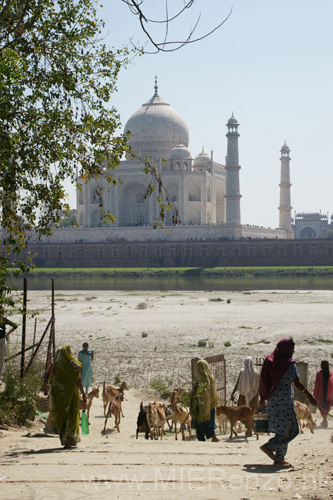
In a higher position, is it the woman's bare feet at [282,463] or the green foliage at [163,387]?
the woman's bare feet at [282,463]

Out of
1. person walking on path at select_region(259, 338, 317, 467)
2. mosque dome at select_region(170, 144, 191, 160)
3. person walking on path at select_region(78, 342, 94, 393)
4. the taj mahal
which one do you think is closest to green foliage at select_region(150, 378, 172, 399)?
person walking on path at select_region(78, 342, 94, 393)

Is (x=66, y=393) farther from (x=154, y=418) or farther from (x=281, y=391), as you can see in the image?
(x=281, y=391)

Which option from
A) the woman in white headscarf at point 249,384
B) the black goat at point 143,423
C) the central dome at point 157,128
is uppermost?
the central dome at point 157,128

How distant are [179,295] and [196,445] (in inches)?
888

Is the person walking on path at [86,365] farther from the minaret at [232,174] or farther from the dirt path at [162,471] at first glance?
the minaret at [232,174]

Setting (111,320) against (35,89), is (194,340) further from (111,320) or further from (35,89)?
(35,89)

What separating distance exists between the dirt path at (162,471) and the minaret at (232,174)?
4060 centimetres

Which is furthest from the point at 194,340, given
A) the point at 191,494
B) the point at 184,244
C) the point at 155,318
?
the point at 184,244

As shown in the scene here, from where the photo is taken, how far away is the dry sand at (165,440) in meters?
4.09

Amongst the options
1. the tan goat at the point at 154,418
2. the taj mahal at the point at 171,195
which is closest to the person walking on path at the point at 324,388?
the tan goat at the point at 154,418

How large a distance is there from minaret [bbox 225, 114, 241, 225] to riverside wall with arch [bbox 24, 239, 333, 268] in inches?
87.4

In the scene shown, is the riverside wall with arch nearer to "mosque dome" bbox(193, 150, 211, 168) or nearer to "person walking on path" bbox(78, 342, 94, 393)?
"mosque dome" bbox(193, 150, 211, 168)

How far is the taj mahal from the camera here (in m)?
47.7

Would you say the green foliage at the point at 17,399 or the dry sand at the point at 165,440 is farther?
the green foliage at the point at 17,399
